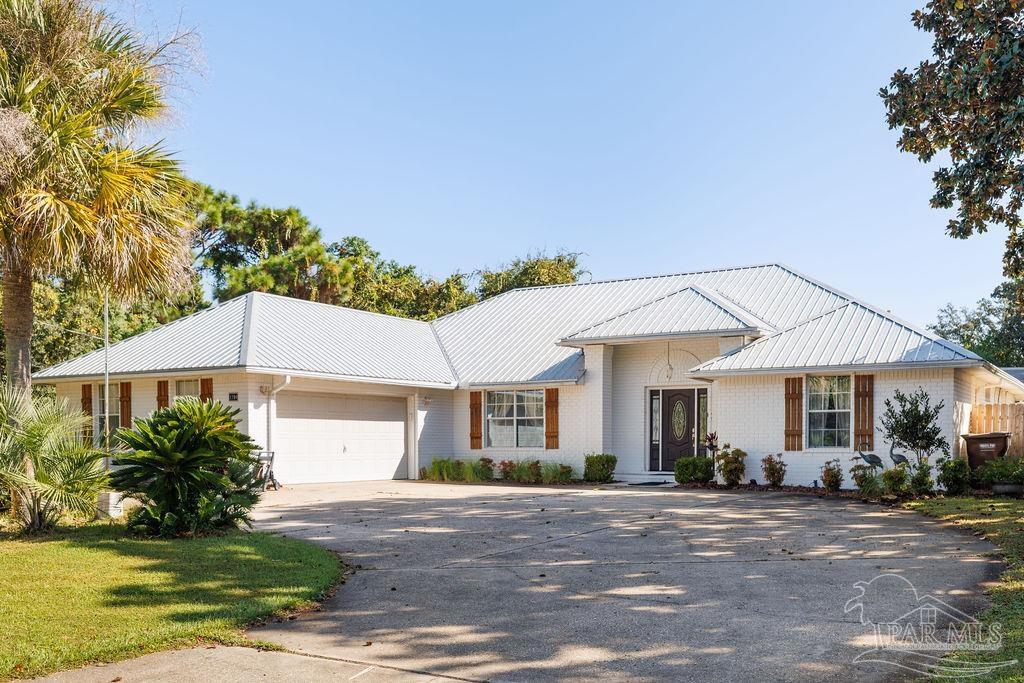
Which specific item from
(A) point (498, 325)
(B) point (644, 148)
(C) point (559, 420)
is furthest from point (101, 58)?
(B) point (644, 148)

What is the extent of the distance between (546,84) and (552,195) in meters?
11.7

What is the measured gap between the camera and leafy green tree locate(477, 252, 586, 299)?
144 ft

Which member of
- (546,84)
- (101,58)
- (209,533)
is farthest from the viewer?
(546,84)

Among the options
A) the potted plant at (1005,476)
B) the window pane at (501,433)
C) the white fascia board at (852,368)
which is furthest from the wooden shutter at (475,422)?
the potted plant at (1005,476)

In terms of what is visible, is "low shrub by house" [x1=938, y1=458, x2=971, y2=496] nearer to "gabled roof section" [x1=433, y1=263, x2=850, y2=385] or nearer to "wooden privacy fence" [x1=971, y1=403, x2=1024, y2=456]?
"wooden privacy fence" [x1=971, y1=403, x2=1024, y2=456]

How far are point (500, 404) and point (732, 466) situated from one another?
7.28m

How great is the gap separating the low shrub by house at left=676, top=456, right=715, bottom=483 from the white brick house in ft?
2.57

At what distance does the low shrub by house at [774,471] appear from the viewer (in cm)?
1934

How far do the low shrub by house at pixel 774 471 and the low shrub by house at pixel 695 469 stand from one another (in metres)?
1.32

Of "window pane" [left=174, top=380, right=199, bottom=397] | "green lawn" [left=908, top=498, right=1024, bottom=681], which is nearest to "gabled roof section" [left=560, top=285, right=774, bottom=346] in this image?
"green lawn" [left=908, top=498, right=1024, bottom=681]

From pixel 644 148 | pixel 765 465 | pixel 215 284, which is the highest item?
pixel 644 148

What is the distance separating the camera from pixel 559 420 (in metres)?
23.4

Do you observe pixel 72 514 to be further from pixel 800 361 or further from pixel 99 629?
pixel 800 361

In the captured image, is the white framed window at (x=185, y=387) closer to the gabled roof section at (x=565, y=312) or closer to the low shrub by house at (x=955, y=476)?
the gabled roof section at (x=565, y=312)
